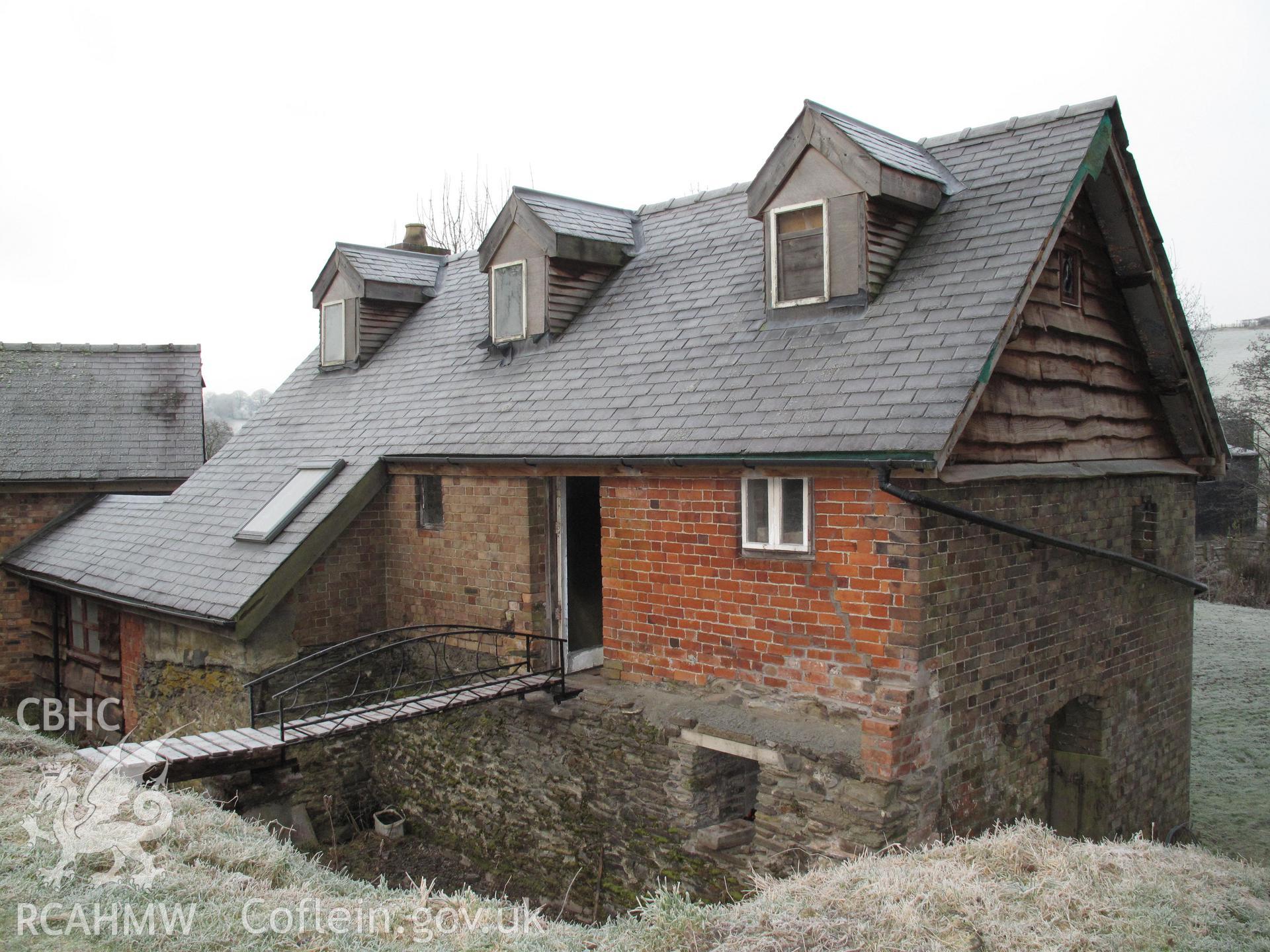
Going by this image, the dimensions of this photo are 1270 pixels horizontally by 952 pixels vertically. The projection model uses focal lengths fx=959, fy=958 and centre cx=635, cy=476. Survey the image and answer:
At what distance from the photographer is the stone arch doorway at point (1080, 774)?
975cm

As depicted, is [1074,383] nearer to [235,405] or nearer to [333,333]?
[333,333]

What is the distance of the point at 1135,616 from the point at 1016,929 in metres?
6.60

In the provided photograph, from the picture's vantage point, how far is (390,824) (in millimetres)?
11211

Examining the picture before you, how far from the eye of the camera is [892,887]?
18.3ft

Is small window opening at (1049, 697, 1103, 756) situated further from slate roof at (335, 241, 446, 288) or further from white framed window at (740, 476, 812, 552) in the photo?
slate roof at (335, 241, 446, 288)

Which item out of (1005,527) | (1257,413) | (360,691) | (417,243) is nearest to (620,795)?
(360,691)

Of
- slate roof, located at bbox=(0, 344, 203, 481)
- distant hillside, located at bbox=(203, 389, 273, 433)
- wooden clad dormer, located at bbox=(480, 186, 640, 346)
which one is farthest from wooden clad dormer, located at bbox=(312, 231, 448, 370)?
distant hillside, located at bbox=(203, 389, 273, 433)

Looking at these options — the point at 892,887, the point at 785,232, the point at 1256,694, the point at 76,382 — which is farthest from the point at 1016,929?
the point at 76,382

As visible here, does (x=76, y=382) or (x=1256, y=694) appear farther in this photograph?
(x=76, y=382)

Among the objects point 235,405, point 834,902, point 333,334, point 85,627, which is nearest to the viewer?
point 834,902

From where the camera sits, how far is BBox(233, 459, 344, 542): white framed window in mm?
11797

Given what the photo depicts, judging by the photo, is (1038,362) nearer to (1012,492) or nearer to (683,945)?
(1012,492)

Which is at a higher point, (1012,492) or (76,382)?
(76,382)

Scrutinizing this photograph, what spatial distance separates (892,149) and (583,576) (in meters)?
5.74
